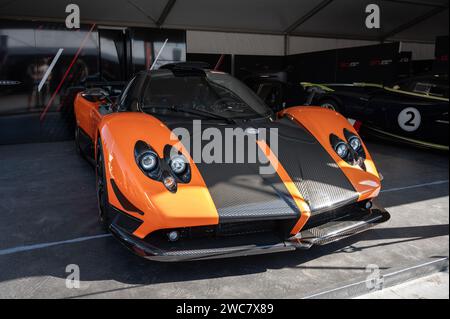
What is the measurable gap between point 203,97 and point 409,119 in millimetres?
3426

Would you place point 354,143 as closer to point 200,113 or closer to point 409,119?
point 200,113

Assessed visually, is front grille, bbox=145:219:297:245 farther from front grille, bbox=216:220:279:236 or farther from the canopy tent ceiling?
the canopy tent ceiling

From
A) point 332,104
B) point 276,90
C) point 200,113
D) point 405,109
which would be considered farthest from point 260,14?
point 200,113

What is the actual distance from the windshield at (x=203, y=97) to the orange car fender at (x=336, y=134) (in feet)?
0.99

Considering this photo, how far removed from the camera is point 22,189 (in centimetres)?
369

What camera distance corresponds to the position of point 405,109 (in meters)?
5.37

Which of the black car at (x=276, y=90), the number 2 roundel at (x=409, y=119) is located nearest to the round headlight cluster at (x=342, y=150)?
the black car at (x=276, y=90)

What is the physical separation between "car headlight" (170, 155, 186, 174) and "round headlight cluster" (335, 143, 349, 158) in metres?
1.10

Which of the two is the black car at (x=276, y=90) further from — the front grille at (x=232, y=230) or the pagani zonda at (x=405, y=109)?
the front grille at (x=232, y=230)

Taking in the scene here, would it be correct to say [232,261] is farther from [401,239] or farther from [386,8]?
[386,8]

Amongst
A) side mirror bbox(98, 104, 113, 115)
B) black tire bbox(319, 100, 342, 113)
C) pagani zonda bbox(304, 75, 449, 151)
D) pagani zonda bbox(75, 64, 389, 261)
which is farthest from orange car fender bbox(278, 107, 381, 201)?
black tire bbox(319, 100, 342, 113)

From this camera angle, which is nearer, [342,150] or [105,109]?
[342,150]

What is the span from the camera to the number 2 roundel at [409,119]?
5.23m

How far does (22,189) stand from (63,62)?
324 centimetres
